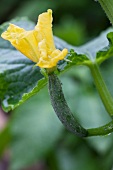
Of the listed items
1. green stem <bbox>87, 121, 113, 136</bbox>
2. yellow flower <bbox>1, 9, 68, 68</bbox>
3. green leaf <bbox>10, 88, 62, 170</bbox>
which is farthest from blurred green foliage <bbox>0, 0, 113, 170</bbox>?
yellow flower <bbox>1, 9, 68, 68</bbox>

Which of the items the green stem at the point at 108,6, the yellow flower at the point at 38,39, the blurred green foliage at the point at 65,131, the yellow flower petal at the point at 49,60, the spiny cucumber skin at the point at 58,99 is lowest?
the blurred green foliage at the point at 65,131

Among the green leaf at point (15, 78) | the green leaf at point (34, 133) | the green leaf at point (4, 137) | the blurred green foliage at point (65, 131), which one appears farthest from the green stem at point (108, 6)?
the green leaf at point (4, 137)

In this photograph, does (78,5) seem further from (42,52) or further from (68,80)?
→ (42,52)

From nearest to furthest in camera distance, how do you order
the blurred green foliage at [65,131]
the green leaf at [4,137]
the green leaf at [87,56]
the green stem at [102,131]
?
the green stem at [102,131], the green leaf at [87,56], the blurred green foliage at [65,131], the green leaf at [4,137]

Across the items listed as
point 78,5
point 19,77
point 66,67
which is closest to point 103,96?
point 66,67

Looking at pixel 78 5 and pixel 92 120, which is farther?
pixel 78 5

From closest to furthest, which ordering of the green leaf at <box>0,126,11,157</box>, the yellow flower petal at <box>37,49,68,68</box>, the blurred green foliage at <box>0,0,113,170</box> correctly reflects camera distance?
the yellow flower petal at <box>37,49,68,68</box> < the blurred green foliage at <box>0,0,113,170</box> < the green leaf at <box>0,126,11,157</box>

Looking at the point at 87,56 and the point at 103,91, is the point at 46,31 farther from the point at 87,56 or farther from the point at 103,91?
the point at 87,56

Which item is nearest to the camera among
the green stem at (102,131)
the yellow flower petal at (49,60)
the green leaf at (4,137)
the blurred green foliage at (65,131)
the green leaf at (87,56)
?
the yellow flower petal at (49,60)

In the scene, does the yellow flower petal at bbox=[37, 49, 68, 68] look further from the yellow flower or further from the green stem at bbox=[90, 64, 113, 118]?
the green stem at bbox=[90, 64, 113, 118]

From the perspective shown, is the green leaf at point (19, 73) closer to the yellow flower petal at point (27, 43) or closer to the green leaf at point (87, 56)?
the green leaf at point (87, 56)

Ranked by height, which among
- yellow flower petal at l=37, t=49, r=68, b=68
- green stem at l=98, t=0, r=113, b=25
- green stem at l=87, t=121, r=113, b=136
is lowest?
green stem at l=87, t=121, r=113, b=136
